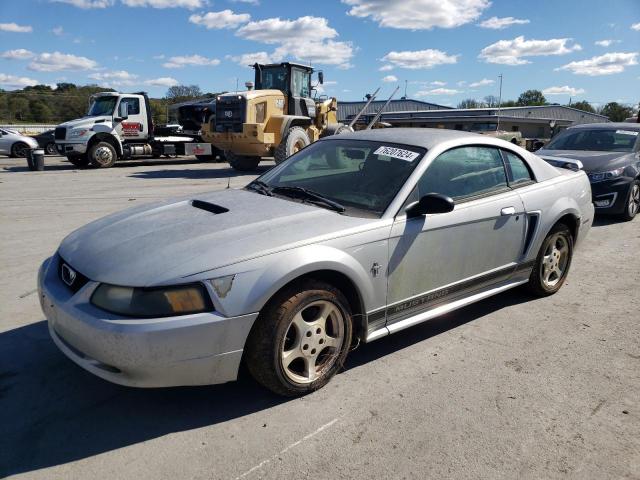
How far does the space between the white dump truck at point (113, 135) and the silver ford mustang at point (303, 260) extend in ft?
46.4

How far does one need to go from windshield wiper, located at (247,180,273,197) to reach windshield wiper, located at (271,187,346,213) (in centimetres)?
5

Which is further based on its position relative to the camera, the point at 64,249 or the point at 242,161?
the point at 242,161

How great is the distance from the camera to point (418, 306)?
11.1 feet

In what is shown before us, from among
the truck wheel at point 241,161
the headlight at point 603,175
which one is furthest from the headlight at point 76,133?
the headlight at point 603,175

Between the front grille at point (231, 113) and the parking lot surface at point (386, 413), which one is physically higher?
the front grille at point (231, 113)

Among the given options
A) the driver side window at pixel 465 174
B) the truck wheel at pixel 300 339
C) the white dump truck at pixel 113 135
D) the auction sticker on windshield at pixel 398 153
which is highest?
the white dump truck at pixel 113 135

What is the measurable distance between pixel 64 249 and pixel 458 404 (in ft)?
8.47

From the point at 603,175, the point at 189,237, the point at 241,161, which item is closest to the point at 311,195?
the point at 189,237

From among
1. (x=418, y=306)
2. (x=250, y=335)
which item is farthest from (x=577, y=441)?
(x=250, y=335)

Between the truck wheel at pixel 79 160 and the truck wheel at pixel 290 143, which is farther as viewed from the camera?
the truck wheel at pixel 79 160

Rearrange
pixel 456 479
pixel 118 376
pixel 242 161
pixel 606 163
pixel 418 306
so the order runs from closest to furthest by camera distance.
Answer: pixel 456 479, pixel 118 376, pixel 418 306, pixel 606 163, pixel 242 161

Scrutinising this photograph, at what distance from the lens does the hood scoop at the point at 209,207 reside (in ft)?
10.9

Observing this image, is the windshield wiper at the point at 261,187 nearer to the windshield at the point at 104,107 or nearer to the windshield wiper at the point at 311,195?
the windshield wiper at the point at 311,195

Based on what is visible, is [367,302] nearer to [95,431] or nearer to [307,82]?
[95,431]
